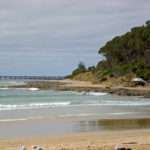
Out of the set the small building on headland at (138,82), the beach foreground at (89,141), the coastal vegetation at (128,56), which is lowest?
the beach foreground at (89,141)

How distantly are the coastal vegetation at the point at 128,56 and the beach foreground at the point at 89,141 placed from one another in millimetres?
61335

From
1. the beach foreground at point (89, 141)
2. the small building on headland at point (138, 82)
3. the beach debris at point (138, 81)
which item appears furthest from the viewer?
the beach debris at point (138, 81)

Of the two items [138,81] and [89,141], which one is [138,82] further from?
[89,141]

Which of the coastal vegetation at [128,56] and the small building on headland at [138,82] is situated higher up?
the coastal vegetation at [128,56]

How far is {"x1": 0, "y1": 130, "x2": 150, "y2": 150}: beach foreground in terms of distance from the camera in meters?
16.0

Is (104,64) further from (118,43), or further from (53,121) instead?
(53,121)

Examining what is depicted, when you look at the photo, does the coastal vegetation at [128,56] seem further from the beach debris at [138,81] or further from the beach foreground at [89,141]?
the beach foreground at [89,141]

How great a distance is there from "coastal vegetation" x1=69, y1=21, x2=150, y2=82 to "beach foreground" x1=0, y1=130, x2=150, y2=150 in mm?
61335

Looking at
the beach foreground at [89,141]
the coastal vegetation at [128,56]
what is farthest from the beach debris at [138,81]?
the beach foreground at [89,141]

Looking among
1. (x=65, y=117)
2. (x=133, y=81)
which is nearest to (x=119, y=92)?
(x=133, y=81)

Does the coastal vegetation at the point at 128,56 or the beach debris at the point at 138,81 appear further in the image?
the coastal vegetation at the point at 128,56

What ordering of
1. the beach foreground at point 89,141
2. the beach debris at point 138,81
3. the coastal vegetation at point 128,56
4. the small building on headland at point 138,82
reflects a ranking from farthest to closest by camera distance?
1. the coastal vegetation at point 128,56
2. the beach debris at point 138,81
3. the small building on headland at point 138,82
4. the beach foreground at point 89,141

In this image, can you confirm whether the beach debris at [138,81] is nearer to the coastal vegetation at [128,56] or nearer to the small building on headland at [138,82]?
the small building on headland at [138,82]

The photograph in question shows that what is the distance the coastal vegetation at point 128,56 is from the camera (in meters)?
86.8
